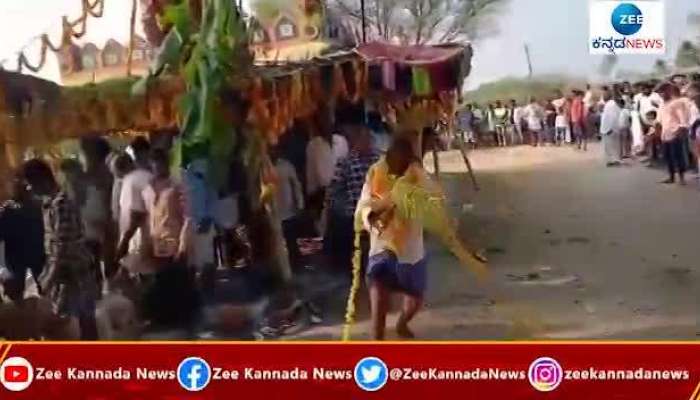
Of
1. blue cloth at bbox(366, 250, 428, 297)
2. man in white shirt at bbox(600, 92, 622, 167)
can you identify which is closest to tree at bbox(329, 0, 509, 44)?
man in white shirt at bbox(600, 92, 622, 167)

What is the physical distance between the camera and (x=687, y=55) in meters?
3.23

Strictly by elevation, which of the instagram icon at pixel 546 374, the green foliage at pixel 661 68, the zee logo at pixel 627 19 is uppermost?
the zee logo at pixel 627 19

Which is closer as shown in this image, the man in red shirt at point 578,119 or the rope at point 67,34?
the rope at point 67,34

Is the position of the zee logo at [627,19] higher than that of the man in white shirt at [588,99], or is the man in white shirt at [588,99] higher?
the zee logo at [627,19]

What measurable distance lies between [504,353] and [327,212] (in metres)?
0.70

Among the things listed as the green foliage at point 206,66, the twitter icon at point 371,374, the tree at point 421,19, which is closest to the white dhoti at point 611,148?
the tree at point 421,19

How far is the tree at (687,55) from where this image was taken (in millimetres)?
3223

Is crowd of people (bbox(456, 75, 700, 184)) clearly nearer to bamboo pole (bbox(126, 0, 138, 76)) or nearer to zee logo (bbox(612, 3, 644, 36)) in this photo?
zee logo (bbox(612, 3, 644, 36))

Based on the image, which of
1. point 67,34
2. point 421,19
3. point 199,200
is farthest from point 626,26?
point 67,34

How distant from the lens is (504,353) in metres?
3.27

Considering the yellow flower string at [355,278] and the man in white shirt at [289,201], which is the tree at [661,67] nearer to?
the yellow flower string at [355,278]

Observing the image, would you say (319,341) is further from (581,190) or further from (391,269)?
(581,190)

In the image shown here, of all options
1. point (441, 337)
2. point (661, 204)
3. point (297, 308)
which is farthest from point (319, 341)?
point (661, 204)

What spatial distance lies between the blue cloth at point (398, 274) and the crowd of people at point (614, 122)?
0.43m
